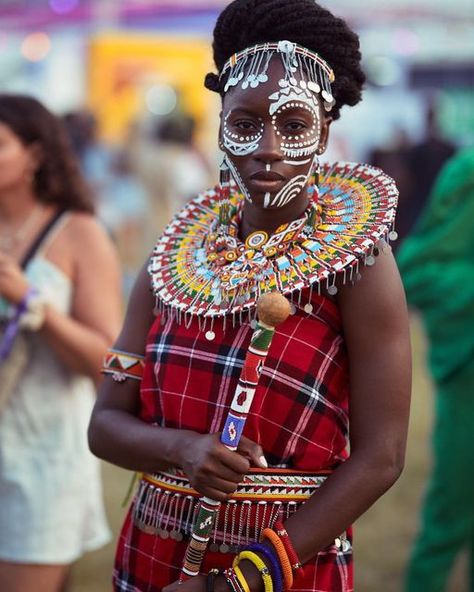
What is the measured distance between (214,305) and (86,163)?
27.2 feet

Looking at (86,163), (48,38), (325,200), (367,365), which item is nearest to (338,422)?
(367,365)

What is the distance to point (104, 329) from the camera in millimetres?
3562

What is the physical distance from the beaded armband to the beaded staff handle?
389 millimetres

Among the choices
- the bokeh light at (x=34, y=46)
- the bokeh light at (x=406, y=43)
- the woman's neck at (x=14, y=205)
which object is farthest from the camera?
the bokeh light at (x=406, y=43)

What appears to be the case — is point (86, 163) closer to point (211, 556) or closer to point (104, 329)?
point (104, 329)

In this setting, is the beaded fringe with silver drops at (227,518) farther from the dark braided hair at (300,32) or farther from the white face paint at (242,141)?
the dark braided hair at (300,32)

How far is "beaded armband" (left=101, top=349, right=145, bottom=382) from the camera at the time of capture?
90.8 inches

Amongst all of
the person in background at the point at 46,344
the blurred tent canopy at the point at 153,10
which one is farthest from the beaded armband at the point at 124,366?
the blurred tent canopy at the point at 153,10

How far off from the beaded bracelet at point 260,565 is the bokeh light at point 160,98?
1260 cm

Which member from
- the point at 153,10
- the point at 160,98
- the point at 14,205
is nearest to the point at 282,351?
the point at 14,205

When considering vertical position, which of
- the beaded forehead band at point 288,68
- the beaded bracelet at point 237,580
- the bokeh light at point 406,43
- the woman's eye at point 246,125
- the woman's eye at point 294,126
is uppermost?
the bokeh light at point 406,43

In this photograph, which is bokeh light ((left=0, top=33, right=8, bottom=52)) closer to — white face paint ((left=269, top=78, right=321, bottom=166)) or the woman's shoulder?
the woman's shoulder

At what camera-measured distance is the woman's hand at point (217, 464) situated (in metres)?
1.93

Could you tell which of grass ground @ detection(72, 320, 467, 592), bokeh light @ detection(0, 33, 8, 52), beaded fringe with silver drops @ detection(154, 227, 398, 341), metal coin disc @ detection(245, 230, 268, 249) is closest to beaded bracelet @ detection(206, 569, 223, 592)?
beaded fringe with silver drops @ detection(154, 227, 398, 341)
